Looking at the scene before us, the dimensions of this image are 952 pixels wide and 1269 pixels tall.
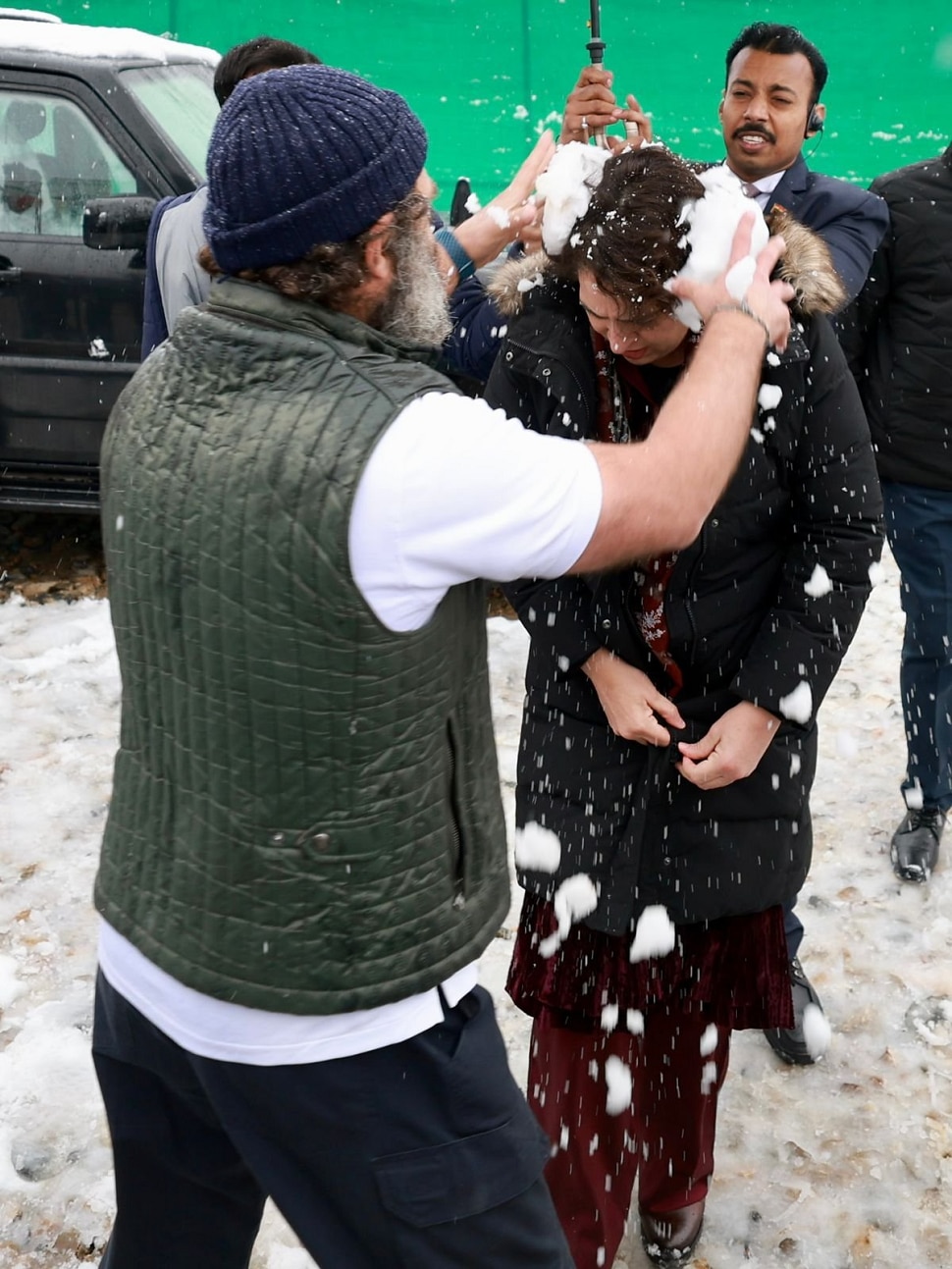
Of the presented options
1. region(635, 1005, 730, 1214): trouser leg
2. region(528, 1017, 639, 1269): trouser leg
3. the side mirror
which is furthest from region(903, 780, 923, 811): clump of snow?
the side mirror

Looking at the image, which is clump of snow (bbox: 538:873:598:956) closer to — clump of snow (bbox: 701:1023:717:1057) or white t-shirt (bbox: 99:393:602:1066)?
clump of snow (bbox: 701:1023:717:1057)

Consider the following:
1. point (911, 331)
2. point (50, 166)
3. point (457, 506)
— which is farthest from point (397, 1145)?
point (50, 166)

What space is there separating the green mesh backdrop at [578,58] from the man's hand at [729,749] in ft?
21.7

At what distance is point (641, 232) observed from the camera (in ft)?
6.52

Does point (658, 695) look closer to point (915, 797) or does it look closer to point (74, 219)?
point (915, 797)

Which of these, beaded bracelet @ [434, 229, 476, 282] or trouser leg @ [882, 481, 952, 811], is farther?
trouser leg @ [882, 481, 952, 811]

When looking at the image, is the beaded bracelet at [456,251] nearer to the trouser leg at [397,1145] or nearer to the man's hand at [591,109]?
the man's hand at [591,109]

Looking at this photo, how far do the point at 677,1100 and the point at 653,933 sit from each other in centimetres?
45

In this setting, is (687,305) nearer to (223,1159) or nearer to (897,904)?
(223,1159)

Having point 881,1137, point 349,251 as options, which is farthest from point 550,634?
point 881,1137

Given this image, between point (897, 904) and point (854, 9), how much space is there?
6418 mm

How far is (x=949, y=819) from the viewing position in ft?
13.7

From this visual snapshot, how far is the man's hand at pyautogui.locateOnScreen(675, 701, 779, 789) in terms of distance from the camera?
2180 mm

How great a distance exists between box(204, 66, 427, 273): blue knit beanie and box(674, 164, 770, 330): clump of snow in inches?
22.7
